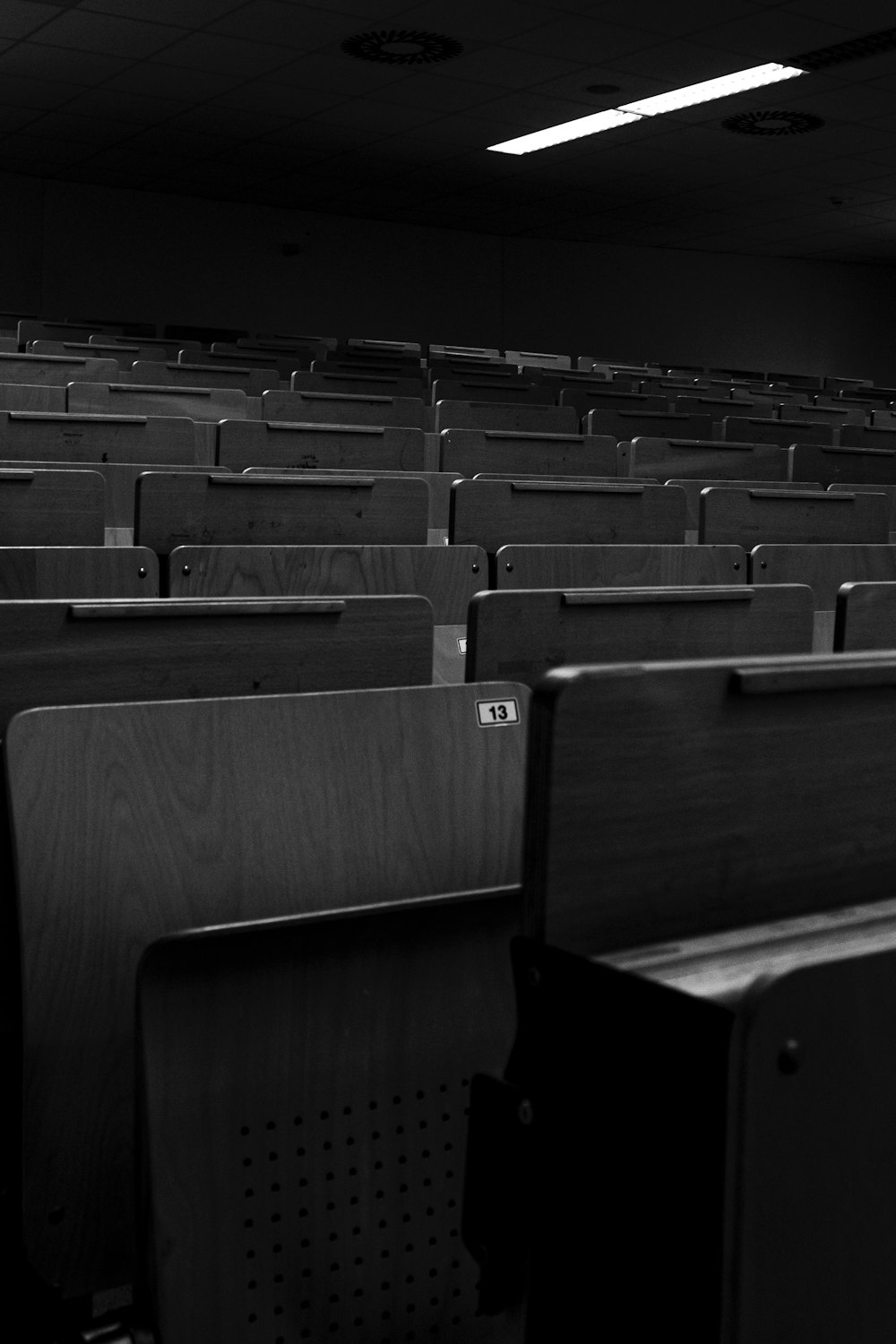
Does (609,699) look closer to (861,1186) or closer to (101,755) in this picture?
(861,1186)

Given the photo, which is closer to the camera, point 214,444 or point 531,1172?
point 531,1172

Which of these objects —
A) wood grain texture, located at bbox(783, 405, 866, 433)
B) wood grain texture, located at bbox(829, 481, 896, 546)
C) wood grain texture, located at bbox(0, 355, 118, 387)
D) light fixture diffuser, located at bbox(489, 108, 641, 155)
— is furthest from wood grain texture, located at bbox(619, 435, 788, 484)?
light fixture diffuser, located at bbox(489, 108, 641, 155)

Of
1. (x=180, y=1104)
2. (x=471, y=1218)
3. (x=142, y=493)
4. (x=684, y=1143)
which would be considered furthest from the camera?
(x=142, y=493)

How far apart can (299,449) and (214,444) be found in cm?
18

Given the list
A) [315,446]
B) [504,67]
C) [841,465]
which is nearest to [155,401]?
[315,446]

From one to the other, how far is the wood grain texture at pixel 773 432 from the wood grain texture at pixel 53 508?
2.49 meters

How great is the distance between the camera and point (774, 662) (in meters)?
0.71

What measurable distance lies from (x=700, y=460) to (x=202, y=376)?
158 cm

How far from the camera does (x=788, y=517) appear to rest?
8.48ft

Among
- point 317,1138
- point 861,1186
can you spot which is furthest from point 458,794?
point 861,1186

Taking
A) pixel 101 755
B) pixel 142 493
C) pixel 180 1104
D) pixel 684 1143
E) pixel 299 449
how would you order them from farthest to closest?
1. pixel 299 449
2. pixel 142 493
3. pixel 101 755
4. pixel 180 1104
5. pixel 684 1143

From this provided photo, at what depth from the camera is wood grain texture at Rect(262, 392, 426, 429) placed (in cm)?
348

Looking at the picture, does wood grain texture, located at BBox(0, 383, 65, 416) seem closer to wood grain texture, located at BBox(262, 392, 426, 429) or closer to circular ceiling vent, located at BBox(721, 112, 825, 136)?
wood grain texture, located at BBox(262, 392, 426, 429)

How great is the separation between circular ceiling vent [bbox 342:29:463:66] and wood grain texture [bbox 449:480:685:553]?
4.44m
